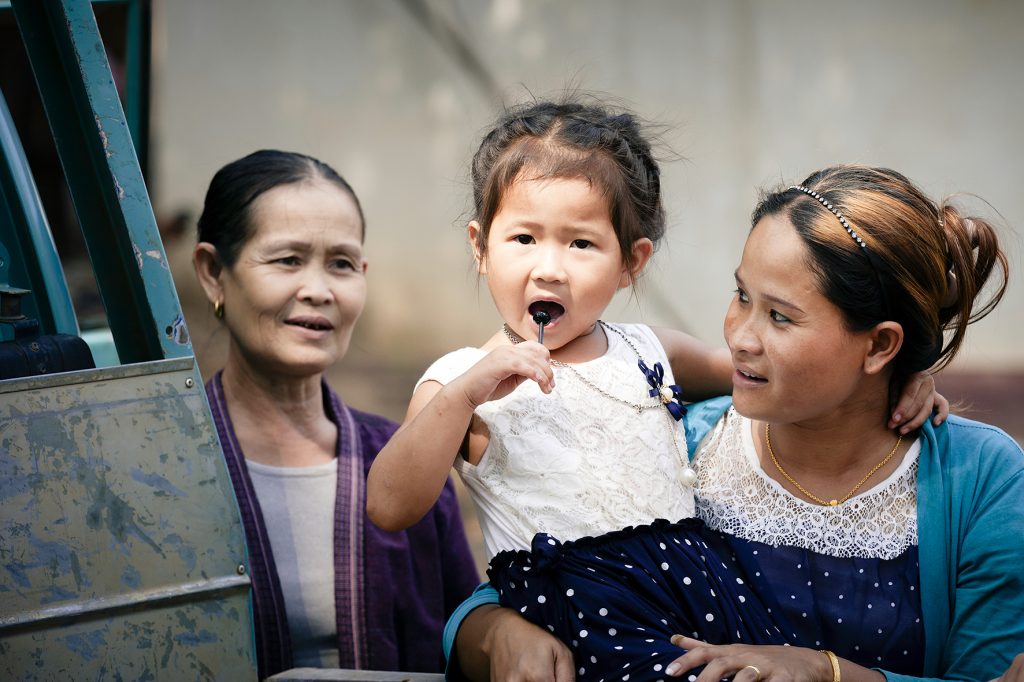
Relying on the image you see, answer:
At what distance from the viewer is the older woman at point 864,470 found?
1.73m

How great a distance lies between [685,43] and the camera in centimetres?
492

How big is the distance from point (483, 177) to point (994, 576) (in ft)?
3.82

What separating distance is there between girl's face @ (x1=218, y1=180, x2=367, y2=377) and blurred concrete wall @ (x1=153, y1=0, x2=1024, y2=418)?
2.43 m

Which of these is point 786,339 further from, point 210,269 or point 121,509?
point 210,269

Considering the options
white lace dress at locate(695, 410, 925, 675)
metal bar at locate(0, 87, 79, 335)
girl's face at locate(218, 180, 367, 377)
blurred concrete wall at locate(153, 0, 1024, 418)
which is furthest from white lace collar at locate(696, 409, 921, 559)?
blurred concrete wall at locate(153, 0, 1024, 418)

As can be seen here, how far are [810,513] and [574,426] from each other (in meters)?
0.45

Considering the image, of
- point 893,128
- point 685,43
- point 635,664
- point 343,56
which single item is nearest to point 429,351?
point 343,56

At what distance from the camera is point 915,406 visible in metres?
1.90

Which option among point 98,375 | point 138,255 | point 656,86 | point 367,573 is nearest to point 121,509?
point 98,375

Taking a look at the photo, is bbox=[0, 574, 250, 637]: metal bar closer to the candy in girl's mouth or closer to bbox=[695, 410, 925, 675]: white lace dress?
the candy in girl's mouth

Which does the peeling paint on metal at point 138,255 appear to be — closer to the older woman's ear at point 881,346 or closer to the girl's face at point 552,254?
the girl's face at point 552,254

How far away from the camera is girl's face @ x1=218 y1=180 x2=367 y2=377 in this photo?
2412mm

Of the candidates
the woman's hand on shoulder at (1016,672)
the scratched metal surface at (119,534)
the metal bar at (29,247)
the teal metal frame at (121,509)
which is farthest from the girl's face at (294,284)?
the woman's hand on shoulder at (1016,672)

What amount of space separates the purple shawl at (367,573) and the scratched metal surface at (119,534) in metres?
0.71
